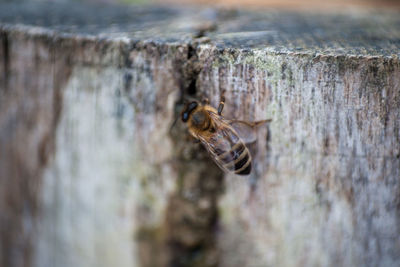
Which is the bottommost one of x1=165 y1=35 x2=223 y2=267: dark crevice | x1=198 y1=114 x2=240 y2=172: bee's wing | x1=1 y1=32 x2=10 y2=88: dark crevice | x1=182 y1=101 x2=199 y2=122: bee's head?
x1=165 y1=35 x2=223 y2=267: dark crevice

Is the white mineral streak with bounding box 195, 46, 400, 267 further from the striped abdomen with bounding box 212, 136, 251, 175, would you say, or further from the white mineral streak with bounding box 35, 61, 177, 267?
the white mineral streak with bounding box 35, 61, 177, 267

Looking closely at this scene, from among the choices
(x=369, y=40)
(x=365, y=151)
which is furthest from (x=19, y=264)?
(x=369, y=40)

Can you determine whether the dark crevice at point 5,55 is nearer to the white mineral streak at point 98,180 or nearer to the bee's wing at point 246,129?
the white mineral streak at point 98,180

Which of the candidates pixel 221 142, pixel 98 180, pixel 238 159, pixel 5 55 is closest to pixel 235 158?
pixel 238 159

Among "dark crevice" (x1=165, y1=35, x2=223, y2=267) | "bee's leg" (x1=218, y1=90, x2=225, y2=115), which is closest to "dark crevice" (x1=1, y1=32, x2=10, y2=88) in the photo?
"dark crevice" (x1=165, y1=35, x2=223, y2=267)

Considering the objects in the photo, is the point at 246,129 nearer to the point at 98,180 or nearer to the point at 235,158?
the point at 235,158

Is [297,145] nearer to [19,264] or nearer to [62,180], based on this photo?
[62,180]

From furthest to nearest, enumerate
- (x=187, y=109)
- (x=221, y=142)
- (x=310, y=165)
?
1. (x=221, y=142)
2. (x=187, y=109)
3. (x=310, y=165)
